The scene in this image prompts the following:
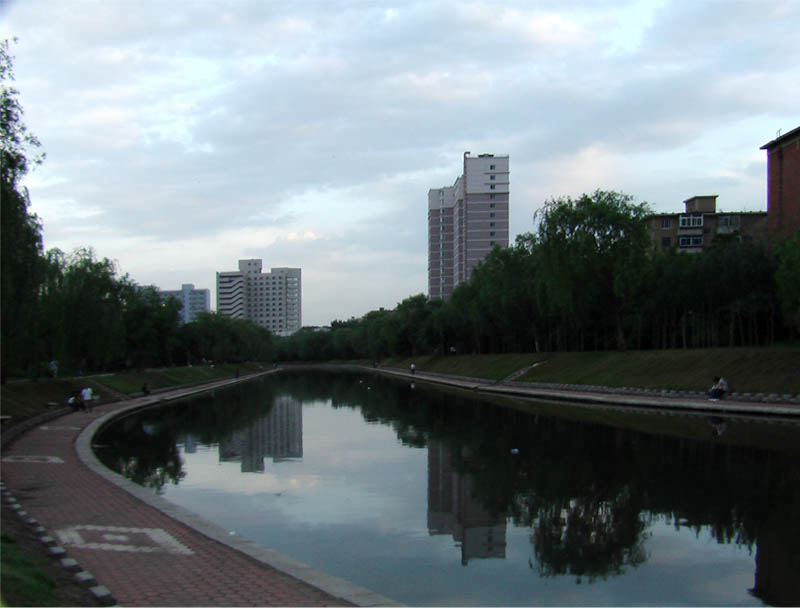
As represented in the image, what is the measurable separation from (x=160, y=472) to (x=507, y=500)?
9.21m

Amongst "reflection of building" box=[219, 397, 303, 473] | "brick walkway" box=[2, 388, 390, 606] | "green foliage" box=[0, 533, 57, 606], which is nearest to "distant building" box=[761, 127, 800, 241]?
"reflection of building" box=[219, 397, 303, 473]

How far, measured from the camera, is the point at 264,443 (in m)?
23.5

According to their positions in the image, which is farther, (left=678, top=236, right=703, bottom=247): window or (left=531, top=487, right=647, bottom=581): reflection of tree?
(left=678, top=236, right=703, bottom=247): window

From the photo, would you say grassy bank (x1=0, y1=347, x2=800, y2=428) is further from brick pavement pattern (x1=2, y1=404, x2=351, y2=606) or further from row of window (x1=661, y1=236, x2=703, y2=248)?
row of window (x1=661, y1=236, x2=703, y2=248)

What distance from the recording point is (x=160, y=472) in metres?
17.6

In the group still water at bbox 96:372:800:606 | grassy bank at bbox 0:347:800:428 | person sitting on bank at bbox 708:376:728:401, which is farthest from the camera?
person sitting on bank at bbox 708:376:728:401

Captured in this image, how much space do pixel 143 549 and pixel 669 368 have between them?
34525 millimetres

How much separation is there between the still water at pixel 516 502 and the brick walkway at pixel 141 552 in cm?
129

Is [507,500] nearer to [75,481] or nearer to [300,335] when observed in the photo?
[75,481]

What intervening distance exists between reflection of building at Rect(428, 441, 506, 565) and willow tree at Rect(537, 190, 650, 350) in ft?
115

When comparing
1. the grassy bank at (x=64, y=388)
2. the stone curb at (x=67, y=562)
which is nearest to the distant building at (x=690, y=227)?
the grassy bank at (x=64, y=388)

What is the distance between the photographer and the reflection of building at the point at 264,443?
65.2 feet

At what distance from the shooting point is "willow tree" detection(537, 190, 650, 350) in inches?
1918

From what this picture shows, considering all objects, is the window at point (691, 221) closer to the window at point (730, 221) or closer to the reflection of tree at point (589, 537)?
the window at point (730, 221)
